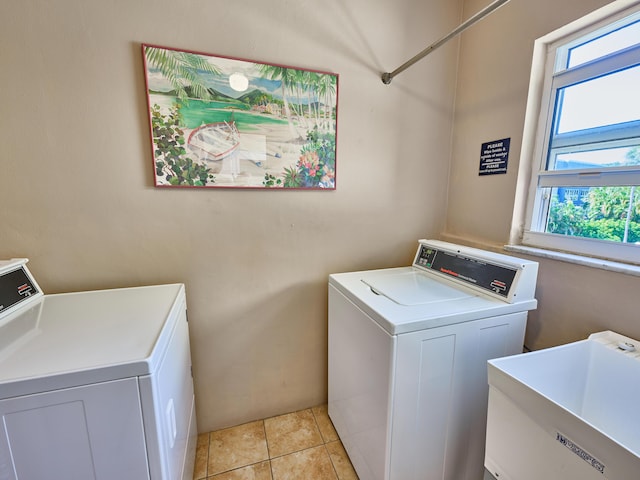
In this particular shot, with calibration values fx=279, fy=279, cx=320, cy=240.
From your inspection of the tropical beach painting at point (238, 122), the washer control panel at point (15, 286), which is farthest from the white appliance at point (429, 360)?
the washer control panel at point (15, 286)

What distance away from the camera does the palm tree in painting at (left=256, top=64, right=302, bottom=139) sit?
1450mm

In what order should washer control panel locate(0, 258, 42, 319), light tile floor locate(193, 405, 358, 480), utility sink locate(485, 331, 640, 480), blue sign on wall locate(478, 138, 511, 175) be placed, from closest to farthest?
1. utility sink locate(485, 331, 640, 480)
2. washer control panel locate(0, 258, 42, 319)
3. light tile floor locate(193, 405, 358, 480)
4. blue sign on wall locate(478, 138, 511, 175)

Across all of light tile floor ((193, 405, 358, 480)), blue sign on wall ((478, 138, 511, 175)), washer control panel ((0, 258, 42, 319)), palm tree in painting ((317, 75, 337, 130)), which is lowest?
light tile floor ((193, 405, 358, 480))

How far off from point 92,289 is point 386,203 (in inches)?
66.0

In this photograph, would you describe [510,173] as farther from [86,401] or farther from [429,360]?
[86,401]

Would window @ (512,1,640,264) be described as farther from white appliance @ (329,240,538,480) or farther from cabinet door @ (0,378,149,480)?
cabinet door @ (0,378,149,480)

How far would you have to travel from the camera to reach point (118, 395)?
29.6 inches

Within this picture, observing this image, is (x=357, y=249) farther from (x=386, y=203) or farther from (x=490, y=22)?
(x=490, y=22)

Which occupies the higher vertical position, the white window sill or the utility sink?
the white window sill

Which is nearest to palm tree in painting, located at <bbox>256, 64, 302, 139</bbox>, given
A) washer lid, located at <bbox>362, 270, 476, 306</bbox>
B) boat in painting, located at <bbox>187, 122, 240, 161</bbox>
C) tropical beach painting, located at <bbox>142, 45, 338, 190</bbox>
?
tropical beach painting, located at <bbox>142, 45, 338, 190</bbox>

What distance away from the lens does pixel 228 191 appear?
1495 mm

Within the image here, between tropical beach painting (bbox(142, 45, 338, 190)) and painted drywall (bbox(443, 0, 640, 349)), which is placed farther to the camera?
tropical beach painting (bbox(142, 45, 338, 190))

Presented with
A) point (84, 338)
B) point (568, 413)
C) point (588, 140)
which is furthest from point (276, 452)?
point (588, 140)

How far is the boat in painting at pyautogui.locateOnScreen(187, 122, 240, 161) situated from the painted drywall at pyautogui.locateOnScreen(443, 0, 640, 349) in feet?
4.67
